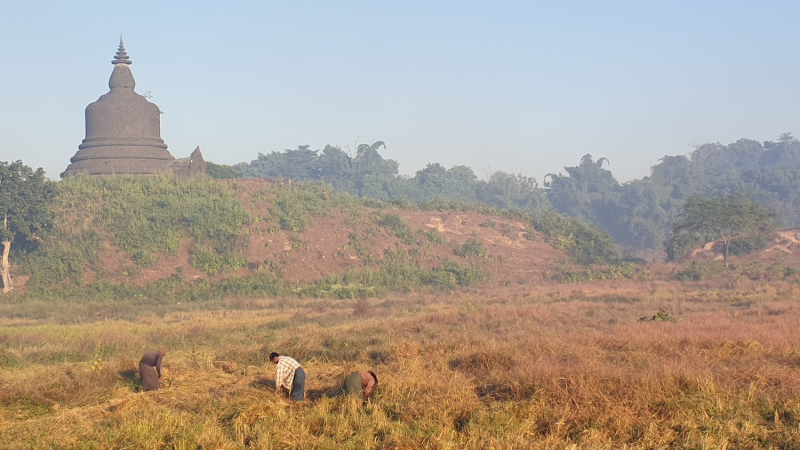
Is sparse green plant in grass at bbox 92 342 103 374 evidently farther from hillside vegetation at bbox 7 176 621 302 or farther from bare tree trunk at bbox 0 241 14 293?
bare tree trunk at bbox 0 241 14 293

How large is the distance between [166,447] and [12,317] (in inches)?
622

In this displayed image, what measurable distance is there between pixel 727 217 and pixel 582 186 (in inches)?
1534

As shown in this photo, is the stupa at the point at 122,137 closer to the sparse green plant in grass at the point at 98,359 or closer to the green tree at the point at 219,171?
the green tree at the point at 219,171

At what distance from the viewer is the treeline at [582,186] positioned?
6000 centimetres

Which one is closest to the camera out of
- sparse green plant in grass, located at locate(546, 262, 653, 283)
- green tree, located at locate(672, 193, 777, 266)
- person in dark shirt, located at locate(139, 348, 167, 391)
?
person in dark shirt, located at locate(139, 348, 167, 391)

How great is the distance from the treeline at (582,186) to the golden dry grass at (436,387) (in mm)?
44847

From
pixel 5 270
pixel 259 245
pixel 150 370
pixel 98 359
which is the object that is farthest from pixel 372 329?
pixel 5 270

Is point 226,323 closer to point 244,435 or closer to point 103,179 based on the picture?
point 244,435

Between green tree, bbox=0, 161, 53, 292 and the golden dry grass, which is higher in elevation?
green tree, bbox=0, 161, 53, 292

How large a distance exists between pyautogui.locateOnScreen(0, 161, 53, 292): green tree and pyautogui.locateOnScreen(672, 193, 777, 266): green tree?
2705cm

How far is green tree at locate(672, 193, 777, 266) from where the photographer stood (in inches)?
1278

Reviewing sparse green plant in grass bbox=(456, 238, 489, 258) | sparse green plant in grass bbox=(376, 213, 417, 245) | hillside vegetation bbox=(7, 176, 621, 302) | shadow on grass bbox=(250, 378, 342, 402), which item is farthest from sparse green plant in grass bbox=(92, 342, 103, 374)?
sparse green plant in grass bbox=(456, 238, 489, 258)

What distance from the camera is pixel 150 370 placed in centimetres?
1080

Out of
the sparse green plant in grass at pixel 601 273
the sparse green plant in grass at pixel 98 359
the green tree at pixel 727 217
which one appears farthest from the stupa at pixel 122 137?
the green tree at pixel 727 217
